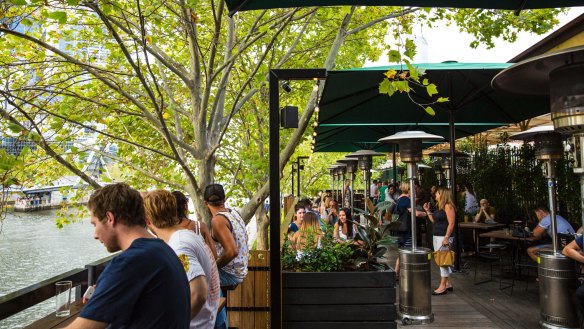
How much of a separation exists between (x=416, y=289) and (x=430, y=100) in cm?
382

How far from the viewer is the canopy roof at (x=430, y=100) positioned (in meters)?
5.70

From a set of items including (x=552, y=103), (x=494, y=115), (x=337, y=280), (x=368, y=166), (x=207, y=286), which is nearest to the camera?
(x=207, y=286)

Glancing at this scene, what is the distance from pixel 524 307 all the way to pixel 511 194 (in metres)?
4.99

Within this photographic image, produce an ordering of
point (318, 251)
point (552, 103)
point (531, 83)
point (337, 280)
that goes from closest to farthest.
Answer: point (552, 103), point (531, 83), point (337, 280), point (318, 251)

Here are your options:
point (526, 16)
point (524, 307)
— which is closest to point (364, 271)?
point (524, 307)

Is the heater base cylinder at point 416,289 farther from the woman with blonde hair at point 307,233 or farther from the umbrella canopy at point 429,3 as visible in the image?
the umbrella canopy at point 429,3

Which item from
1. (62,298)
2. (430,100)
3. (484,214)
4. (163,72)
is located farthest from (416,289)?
(163,72)

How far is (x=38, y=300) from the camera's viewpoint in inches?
104

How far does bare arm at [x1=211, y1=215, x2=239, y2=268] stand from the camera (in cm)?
327

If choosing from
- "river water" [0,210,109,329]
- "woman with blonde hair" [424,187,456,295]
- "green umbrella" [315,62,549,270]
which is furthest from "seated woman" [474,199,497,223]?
"river water" [0,210,109,329]

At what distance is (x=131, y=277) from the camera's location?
1.43m

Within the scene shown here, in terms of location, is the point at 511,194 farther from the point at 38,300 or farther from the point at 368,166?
the point at 38,300

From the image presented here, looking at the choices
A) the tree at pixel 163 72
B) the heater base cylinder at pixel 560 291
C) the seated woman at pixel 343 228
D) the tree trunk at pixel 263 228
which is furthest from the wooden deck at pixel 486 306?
the tree trunk at pixel 263 228

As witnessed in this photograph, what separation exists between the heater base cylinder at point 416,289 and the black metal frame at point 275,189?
5.65 feet
